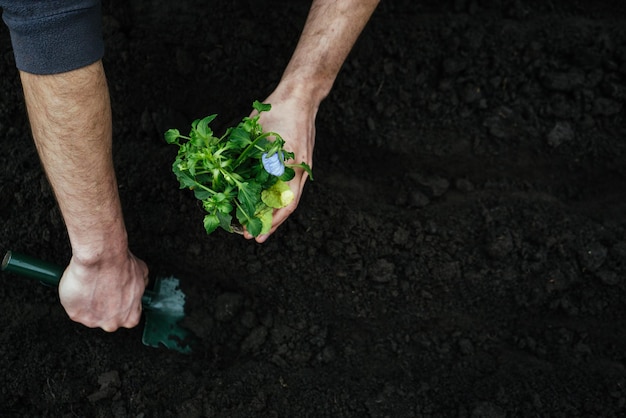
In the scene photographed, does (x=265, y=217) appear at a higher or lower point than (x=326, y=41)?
lower

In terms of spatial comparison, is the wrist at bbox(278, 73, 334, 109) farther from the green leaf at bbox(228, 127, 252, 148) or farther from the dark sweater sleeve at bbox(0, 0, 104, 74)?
the dark sweater sleeve at bbox(0, 0, 104, 74)

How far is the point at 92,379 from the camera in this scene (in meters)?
2.79

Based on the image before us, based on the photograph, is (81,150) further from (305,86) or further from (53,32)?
(305,86)

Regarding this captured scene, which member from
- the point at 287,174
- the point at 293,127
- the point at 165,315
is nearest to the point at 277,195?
the point at 287,174

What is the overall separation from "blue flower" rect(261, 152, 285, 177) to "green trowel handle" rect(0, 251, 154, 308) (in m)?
1.23

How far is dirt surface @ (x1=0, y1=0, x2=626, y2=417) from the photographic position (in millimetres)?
2795

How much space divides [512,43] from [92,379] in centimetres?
255

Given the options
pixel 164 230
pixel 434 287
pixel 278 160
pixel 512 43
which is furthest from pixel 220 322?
pixel 512 43

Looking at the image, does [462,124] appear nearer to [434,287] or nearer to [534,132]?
[534,132]

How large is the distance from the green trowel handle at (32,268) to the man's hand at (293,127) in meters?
0.95

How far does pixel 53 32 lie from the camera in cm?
193

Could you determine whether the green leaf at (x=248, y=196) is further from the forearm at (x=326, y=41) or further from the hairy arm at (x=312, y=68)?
the forearm at (x=326, y=41)

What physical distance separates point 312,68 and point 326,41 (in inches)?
5.2

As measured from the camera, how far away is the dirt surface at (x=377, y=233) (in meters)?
2.79
